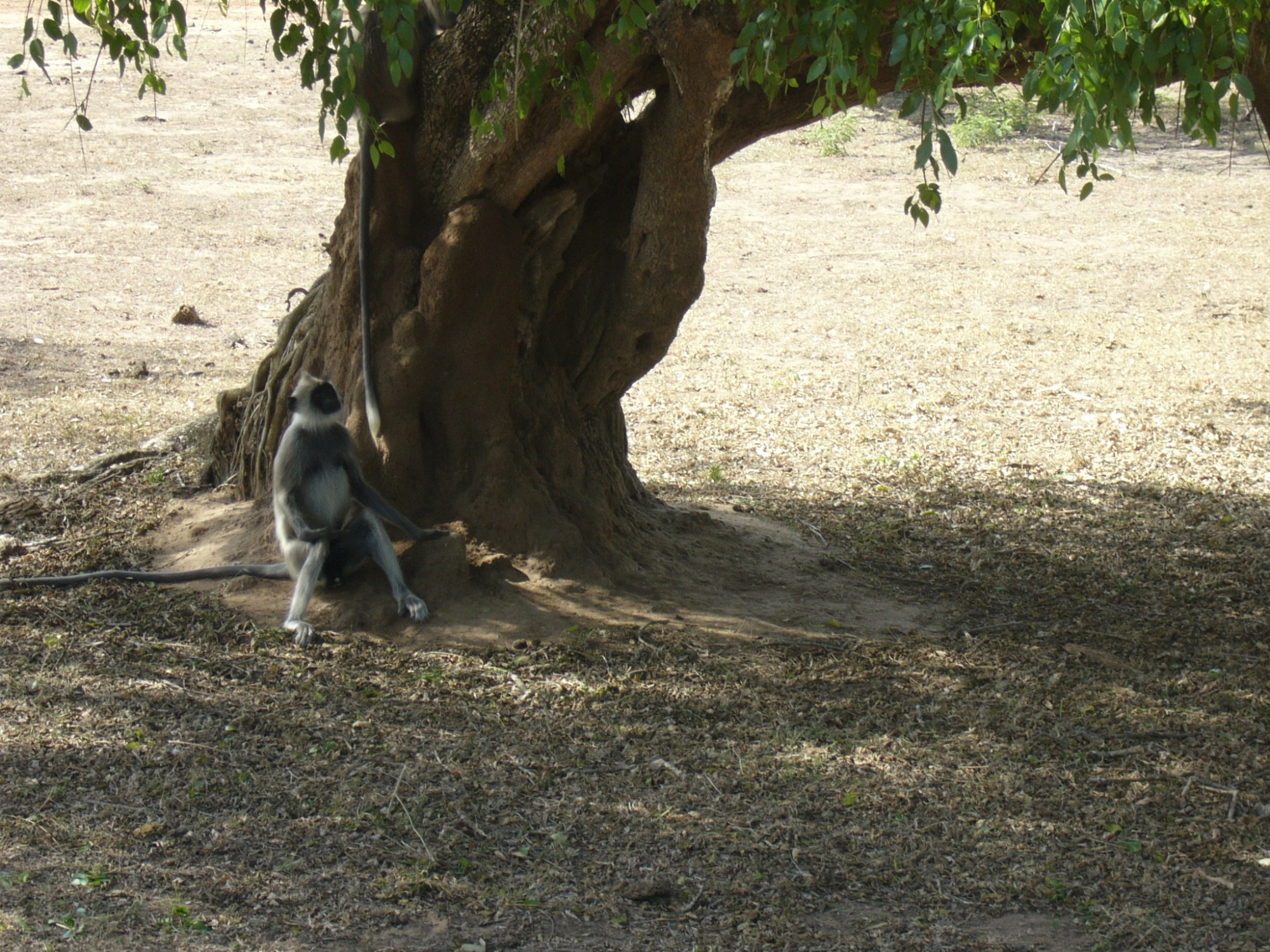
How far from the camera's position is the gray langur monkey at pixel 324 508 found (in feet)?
18.2

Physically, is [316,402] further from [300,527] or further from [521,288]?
[521,288]

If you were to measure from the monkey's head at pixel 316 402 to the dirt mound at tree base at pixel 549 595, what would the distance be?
2.26 feet

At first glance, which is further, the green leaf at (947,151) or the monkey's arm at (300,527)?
the monkey's arm at (300,527)

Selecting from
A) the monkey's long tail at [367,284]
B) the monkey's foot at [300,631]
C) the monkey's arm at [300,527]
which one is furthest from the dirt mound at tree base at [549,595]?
the monkey's long tail at [367,284]

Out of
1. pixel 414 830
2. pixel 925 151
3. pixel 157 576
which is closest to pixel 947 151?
pixel 925 151

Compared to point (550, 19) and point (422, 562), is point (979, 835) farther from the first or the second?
point (550, 19)

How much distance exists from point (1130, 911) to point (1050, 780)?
0.80 metres

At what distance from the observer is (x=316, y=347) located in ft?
20.7

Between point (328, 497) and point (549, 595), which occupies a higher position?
point (328, 497)

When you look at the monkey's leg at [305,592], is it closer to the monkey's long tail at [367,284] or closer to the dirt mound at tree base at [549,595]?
the dirt mound at tree base at [549,595]

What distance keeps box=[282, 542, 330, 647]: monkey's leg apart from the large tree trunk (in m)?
0.50

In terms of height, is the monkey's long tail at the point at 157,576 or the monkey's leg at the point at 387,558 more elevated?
the monkey's leg at the point at 387,558

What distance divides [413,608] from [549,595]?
613 millimetres

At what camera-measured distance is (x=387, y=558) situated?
555cm
